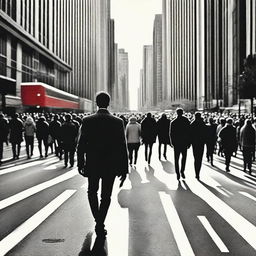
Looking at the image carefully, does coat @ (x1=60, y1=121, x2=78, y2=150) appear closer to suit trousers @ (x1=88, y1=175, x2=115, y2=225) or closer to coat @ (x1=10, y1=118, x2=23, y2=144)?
coat @ (x1=10, y1=118, x2=23, y2=144)

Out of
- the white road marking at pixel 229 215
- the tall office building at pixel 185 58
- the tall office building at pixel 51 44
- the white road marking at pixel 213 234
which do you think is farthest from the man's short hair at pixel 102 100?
the tall office building at pixel 185 58

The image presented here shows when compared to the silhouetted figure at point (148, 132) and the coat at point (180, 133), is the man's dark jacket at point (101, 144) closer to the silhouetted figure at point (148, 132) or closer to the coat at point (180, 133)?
the coat at point (180, 133)

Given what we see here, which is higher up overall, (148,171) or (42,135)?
(42,135)

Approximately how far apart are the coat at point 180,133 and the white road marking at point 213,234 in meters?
3.95

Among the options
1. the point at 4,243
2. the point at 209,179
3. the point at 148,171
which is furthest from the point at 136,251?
the point at 148,171

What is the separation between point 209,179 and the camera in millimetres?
10398

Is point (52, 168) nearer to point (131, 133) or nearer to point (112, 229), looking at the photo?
point (131, 133)

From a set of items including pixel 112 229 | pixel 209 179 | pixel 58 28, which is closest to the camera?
pixel 112 229

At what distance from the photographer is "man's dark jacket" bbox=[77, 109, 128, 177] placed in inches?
195

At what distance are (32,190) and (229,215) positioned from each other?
443cm

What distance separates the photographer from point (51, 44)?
82.3 metres

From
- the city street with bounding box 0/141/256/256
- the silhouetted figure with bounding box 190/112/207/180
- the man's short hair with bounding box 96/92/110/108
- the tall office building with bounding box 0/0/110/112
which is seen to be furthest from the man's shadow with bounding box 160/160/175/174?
the tall office building with bounding box 0/0/110/112

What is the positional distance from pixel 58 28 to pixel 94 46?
68537 millimetres

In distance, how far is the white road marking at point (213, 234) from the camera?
15.5 ft
